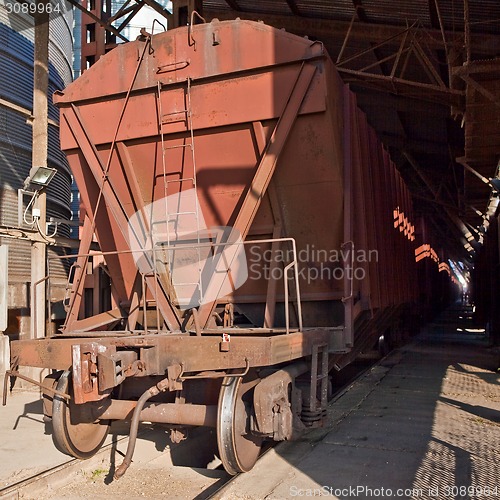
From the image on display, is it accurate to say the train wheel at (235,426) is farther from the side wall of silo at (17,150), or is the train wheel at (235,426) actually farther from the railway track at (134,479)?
the side wall of silo at (17,150)

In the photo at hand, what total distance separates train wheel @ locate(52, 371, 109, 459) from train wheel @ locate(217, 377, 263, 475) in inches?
57.5

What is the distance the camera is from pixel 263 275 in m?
5.75

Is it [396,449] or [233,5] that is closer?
[396,449]

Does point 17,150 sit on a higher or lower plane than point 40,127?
higher

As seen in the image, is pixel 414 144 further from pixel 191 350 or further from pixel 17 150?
pixel 191 350

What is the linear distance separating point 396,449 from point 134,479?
2617mm

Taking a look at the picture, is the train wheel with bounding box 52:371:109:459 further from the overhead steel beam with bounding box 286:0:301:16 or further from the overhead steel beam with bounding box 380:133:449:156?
the overhead steel beam with bounding box 380:133:449:156

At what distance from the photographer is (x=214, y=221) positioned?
19.0 ft

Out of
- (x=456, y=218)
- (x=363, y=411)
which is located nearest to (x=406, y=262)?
(x=363, y=411)

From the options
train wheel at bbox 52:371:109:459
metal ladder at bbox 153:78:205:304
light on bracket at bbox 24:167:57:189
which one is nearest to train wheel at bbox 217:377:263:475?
metal ladder at bbox 153:78:205:304

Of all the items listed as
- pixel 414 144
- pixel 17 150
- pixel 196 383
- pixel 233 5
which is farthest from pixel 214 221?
pixel 414 144

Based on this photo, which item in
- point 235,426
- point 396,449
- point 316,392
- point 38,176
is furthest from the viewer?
point 38,176

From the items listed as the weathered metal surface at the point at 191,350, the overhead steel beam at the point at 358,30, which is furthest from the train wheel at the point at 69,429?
the overhead steel beam at the point at 358,30

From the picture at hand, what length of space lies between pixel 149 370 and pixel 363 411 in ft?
12.5
